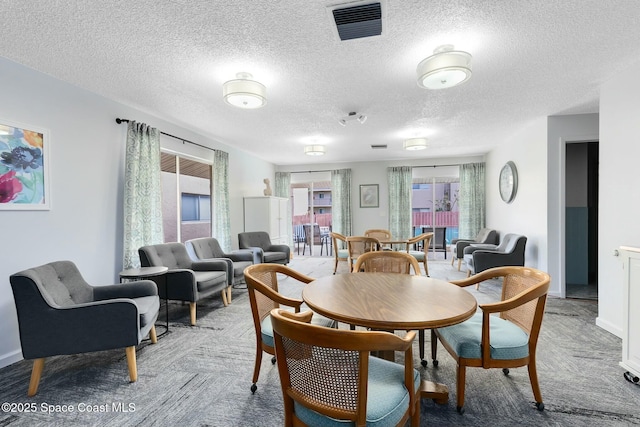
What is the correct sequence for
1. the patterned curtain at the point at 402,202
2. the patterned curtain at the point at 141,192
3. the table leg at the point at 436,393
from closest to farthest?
the table leg at the point at 436,393 → the patterned curtain at the point at 141,192 → the patterned curtain at the point at 402,202

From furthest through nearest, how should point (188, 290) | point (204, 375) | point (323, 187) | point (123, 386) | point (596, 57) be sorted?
point (323, 187) < point (188, 290) < point (596, 57) < point (204, 375) < point (123, 386)

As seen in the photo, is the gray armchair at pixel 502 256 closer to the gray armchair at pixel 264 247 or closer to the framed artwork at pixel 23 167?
the gray armchair at pixel 264 247

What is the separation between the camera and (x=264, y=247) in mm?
5746

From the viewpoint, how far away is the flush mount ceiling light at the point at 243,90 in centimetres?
265

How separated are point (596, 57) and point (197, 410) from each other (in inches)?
160

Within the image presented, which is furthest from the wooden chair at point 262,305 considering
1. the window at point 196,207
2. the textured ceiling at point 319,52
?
the window at point 196,207

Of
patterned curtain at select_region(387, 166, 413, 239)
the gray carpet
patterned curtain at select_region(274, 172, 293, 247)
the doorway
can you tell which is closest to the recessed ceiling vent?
the gray carpet

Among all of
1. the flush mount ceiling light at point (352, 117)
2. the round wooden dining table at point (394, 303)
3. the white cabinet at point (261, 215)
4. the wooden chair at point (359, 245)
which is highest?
the flush mount ceiling light at point (352, 117)

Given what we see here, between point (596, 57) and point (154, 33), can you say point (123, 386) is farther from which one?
point (596, 57)

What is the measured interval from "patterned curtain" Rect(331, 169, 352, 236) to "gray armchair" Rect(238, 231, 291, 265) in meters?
2.22

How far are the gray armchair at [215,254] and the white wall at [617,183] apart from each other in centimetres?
423

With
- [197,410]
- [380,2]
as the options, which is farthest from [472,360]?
[380,2]

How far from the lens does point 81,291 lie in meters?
2.51

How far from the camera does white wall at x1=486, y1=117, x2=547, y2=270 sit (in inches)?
162
